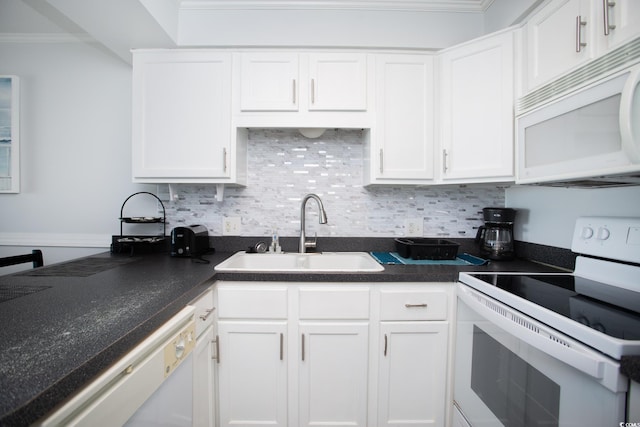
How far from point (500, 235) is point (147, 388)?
184 cm

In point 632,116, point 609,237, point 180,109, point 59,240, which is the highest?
point 180,109

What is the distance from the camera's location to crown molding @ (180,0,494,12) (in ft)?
5.39

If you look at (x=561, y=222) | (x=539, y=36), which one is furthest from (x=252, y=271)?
(x=539, y=36)

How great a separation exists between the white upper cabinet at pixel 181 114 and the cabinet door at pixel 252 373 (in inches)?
36.0

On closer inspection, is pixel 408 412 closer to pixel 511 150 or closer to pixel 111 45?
pixel 511 150

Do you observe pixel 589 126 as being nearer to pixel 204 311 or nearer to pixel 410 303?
pixel 410 303

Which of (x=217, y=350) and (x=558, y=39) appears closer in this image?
(x=558, y=39)

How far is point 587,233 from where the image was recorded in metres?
1.17

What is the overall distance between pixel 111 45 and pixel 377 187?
1.93m

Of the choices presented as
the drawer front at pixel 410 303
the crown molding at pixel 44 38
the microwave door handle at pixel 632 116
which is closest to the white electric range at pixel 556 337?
the drawer front at pixel 410 303

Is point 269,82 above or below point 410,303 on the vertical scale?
above

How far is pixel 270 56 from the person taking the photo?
5.10 ft

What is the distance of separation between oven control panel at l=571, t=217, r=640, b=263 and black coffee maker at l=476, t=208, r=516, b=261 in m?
0.35

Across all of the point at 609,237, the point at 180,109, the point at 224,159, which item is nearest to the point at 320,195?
the point at 224,159
